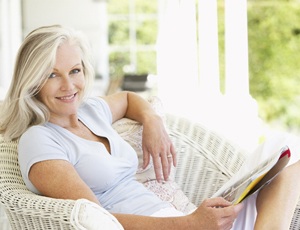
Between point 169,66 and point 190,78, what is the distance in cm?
18

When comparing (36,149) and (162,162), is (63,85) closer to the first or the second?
(36,149)

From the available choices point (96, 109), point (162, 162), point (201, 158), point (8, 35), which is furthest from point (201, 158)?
point (8, 35)

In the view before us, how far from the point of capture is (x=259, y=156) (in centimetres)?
237

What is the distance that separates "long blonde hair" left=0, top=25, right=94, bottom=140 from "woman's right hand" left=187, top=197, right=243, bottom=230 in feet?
2.07

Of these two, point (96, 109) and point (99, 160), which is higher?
point (96, 109)

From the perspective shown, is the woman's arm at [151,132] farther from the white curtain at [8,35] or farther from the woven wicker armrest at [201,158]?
the white curtain at [8,35]

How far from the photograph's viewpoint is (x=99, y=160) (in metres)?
2.35

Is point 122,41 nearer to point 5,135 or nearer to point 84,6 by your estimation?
point 84,6

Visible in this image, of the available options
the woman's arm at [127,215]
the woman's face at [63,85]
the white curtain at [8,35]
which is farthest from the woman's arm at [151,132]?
the white curtain at [8,35]

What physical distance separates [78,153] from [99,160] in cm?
7

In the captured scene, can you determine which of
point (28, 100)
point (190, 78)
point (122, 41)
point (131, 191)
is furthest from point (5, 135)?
point (122, 41)

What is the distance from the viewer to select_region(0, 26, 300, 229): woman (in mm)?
2127

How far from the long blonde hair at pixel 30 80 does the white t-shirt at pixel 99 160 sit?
0.07 meters

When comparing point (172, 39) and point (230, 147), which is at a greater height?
point (172, 39)
